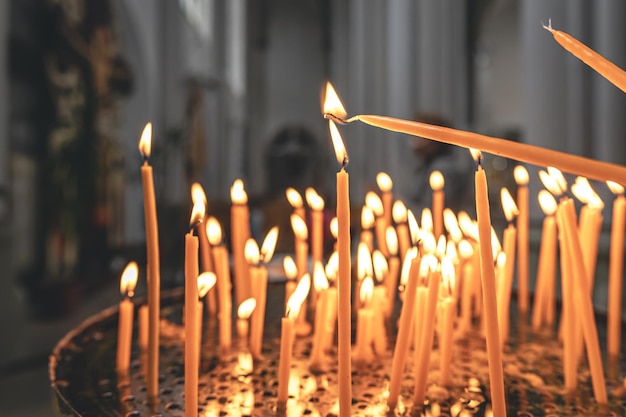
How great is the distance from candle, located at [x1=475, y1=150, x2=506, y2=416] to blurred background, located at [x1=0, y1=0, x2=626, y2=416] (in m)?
0.57

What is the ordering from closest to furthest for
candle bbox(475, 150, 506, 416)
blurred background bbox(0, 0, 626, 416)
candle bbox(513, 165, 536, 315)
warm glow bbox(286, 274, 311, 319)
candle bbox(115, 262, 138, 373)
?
candle bbox(475, 150, 506, 416) → warm glow bbox(286, 274, 311, 319) → candle bbox(115, 262, 138, 373) → candle bbox(513, 165, 536, 315) → blurred background bbox(0, 0, 626, 416)

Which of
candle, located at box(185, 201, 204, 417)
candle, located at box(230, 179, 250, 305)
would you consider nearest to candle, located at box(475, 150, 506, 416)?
candle, located at box(185, 201, 204, 417)

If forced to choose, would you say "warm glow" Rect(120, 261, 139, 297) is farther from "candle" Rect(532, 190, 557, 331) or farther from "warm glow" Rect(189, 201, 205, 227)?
"candle" Rect(532, 190, 557, 331)

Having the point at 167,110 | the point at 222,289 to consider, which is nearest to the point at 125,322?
the point at 222,289

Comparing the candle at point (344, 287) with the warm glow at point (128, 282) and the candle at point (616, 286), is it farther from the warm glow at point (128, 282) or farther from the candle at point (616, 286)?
the candle at point (616, 286)

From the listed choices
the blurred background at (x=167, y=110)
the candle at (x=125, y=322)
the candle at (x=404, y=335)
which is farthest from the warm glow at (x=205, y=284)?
the blurred background at (x=167, y=110)

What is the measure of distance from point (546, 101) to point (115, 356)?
251cm

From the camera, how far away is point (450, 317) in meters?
0.60

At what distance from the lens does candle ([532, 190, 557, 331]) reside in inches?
31.6

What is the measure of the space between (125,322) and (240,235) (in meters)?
0.27

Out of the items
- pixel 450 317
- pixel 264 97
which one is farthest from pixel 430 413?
pixel 264 97

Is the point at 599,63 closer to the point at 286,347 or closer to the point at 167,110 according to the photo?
the point at 286,347

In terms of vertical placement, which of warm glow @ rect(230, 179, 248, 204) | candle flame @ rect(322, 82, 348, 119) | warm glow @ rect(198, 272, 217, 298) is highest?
candle flame @ rect(322, 82, 348, 119)

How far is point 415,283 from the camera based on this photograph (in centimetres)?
53
